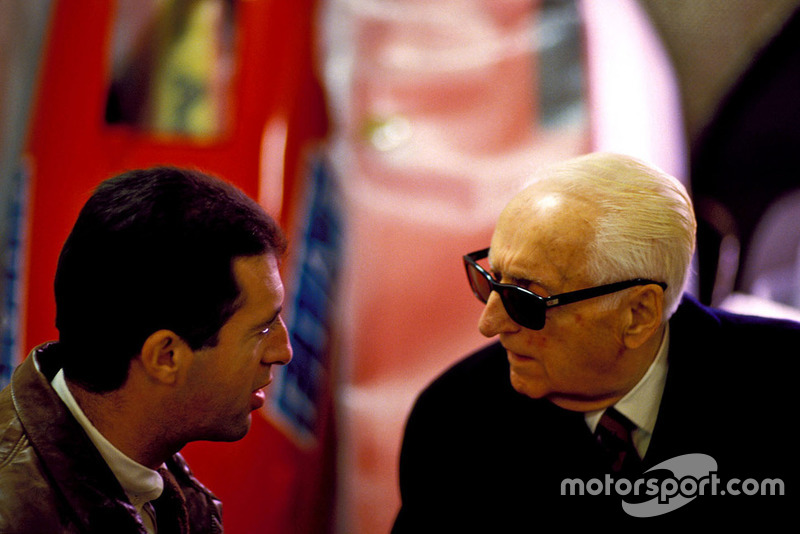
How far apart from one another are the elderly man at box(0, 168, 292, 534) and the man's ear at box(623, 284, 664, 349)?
58 centimetres

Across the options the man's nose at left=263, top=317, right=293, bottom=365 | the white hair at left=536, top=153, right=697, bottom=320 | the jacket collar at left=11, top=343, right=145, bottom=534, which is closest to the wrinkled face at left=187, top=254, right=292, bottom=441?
the man's nose at left=263, top=317, right=293, bottom=365

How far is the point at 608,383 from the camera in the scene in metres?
1.27

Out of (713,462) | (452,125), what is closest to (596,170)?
(713,462)

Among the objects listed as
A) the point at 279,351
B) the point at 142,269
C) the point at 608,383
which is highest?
the point at 142,269

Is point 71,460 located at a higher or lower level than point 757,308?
higher

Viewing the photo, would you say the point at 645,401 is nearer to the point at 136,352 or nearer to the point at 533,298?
the point at 533,298

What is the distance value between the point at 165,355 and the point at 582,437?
738 mm

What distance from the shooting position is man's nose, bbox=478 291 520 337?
127 centimetres

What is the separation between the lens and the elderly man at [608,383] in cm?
120

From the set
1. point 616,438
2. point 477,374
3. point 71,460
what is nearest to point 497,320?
point 477,374

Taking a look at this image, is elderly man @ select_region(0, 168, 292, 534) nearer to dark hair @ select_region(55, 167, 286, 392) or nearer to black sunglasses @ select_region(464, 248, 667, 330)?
dark hair @ select_region(55, 167, 286, 392)

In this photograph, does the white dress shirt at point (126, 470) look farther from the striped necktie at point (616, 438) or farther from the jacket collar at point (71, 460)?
the striped necktie at point (616, 438)

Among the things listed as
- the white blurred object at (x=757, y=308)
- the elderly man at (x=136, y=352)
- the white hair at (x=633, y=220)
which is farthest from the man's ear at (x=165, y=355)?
the white blurred object at (x=757, y=308)

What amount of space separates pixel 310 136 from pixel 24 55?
105 centimetres
